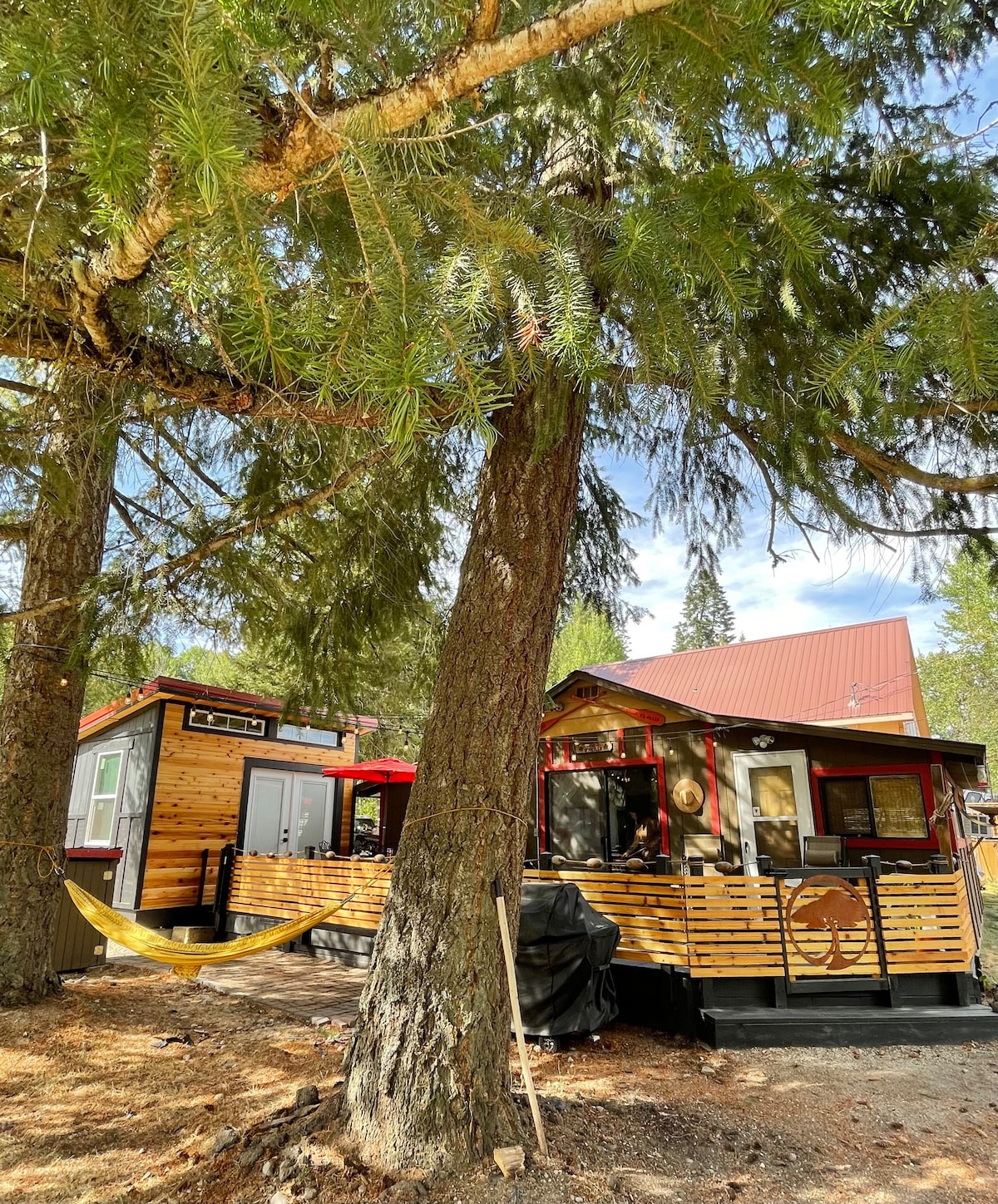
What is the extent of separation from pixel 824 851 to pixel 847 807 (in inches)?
88.6

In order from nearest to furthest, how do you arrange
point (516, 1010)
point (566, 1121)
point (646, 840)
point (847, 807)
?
point (516, 1010) < point (566, 1121) < point (847, 807) < point (646, 840)

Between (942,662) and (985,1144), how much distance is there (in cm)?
3065

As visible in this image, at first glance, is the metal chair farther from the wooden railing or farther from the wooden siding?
the wooden siding

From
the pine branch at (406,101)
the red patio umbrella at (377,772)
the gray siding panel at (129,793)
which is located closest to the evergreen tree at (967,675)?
the red patio umbrella at (377,772)

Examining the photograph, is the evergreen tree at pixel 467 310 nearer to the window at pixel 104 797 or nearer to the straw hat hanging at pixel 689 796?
the window at pixel 104 797

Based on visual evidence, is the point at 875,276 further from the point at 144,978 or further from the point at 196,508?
the point at 144,978

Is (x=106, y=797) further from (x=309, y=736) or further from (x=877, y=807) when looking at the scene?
(x=877, y=807)

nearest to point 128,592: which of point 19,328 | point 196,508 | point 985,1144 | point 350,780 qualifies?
point 196,508

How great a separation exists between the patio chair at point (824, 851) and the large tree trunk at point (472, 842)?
513 centimetres

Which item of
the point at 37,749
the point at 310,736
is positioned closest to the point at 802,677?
the point at 310,736

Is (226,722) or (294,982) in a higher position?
(226,722)

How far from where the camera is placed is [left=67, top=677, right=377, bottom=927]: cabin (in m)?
9.38

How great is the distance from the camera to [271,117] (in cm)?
149

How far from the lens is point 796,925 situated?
525 cm
